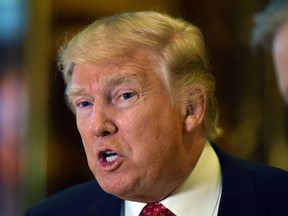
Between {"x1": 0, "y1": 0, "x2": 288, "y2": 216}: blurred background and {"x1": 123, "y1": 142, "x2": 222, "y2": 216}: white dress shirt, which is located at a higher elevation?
{"x1": 123, "y1": 142, "x2": 222, "y2": 216}: white dress shirt

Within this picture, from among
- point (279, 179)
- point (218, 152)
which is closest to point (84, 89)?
point (218, 152)

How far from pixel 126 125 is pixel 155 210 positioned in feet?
0.84

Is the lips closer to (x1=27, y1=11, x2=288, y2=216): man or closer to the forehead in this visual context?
(x1=27, y1=11, x2=288, y2=216): man

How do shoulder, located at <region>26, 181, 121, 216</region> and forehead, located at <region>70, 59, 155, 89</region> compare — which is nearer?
forehead, located at <region>70, 59, 155, 89</region>

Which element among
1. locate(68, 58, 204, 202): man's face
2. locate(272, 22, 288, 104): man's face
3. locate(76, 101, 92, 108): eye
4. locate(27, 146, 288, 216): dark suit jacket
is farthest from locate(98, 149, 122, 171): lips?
locate(272, 22, 288, 104): man's face

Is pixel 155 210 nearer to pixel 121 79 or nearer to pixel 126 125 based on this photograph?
pixel 126 125

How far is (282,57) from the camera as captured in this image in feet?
5.33

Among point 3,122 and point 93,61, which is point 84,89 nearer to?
point 93,61

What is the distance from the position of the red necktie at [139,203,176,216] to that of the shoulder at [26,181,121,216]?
133 millimetres

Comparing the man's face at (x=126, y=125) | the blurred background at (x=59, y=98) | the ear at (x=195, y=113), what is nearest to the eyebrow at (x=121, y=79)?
the man's face at (x=126, y=125)

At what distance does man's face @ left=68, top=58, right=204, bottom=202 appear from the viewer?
5.48 feet

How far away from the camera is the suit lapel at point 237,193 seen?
5.71 ft

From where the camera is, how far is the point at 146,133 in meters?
1.68

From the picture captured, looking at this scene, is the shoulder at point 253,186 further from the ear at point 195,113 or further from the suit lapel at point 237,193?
the ear at point 195,113
